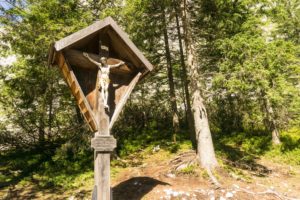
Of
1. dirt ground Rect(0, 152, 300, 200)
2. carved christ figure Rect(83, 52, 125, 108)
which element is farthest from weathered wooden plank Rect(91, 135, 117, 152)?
dirt ground Rect(0, 152, 300, 200)

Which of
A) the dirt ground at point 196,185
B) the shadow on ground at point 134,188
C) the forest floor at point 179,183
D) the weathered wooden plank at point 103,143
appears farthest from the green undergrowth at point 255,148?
the weathered wooden plank at point 103,143

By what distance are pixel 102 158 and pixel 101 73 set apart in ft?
5.75

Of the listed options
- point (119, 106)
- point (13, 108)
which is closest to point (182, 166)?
point (119, 106)

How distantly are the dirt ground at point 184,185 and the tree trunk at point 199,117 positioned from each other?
1.71 feet

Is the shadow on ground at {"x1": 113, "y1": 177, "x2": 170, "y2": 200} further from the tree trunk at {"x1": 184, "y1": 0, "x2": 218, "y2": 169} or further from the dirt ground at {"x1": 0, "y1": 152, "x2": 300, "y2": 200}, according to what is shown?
the tree trunk at {"x1": 184, "y1": 0, "x2": 218, "y2": 169}

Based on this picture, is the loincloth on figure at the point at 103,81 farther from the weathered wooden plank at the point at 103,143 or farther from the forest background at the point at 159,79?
the forest background at the point at 159,79

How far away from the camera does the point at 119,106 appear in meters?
5.98

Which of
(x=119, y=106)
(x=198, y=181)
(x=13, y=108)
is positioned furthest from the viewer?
(x=13, y=108)

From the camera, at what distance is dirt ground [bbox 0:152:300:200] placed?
24.4 feet

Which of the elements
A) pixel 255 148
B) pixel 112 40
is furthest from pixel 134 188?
pixel 255 148

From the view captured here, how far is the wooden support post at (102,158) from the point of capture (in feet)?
17.5

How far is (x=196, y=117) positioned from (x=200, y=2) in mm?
5634

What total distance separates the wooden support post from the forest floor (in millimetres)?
2139

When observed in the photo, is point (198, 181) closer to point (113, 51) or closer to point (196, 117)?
point (196, 117)
